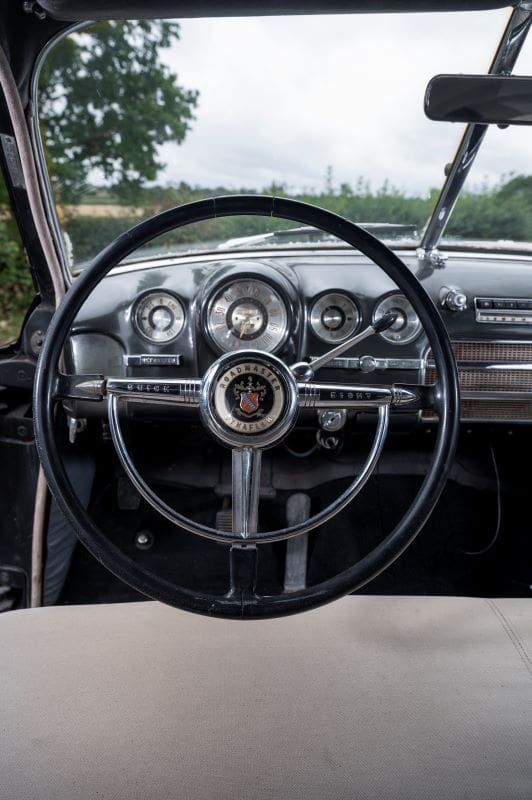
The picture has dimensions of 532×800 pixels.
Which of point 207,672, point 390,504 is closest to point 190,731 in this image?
point 207,672

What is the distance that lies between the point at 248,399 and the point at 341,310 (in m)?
0.67

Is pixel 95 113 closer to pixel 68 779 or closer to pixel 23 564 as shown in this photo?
pixel 23 564

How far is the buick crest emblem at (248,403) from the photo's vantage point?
1.41 m

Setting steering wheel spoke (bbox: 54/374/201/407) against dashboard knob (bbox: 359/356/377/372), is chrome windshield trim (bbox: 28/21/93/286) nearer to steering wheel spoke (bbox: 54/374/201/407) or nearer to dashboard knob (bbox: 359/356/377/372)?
steering wheel spoke (bbox: 54/374/201/407)

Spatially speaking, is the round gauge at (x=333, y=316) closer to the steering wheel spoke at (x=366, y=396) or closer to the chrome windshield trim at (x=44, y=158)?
the steering wheel spoke at (x=366, y=396)

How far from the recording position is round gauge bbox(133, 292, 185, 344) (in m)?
1.95

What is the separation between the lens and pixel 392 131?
1.91 m

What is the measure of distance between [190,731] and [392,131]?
5.07 feet

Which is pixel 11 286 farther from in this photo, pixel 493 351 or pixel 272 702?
pixel 272 702

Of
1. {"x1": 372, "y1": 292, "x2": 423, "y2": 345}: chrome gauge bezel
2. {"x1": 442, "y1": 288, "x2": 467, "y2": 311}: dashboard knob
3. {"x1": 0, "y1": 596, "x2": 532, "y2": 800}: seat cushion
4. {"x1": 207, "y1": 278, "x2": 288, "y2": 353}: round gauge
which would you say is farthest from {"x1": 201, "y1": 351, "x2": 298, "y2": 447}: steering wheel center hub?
{"x1": 442, "y1": 288, "x2": 467, "y2": 311}: dashboard knob

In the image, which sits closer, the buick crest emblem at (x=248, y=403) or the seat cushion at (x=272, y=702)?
the seat cushion at (x=272, y=702)

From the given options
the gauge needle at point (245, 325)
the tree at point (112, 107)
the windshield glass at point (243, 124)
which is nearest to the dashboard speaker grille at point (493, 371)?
the windshield glass at point (243, 124)

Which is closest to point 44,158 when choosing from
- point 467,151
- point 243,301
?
point 243,301

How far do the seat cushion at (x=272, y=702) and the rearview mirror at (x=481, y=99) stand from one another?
93 cm
